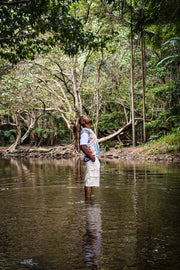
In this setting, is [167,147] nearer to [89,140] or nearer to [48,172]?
[48,172]

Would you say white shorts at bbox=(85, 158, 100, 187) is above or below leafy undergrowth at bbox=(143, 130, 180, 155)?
below

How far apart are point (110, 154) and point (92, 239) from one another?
20.4 m

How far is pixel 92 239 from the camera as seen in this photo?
340 centimetres

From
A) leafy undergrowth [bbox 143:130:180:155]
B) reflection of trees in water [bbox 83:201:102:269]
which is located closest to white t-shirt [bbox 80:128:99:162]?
reflection of trees in water [bbox 83:201:102:269]

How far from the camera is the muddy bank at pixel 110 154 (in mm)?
17228

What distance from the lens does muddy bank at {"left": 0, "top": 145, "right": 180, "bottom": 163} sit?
56.5 feet

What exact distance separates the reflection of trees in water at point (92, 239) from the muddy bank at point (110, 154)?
11549mm

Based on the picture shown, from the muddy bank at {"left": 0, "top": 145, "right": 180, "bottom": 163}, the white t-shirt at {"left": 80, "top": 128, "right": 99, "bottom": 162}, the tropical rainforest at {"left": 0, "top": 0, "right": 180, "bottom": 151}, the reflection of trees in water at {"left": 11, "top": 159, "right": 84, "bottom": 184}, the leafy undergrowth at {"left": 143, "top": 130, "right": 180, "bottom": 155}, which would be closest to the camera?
the white t-shirt at {"left": 80, "top": 128, "right": 99, "bottom": 162}

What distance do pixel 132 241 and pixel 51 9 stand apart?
273 inches

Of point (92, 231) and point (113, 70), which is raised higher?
point (113, 70)

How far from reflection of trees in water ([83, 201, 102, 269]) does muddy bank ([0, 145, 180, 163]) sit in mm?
11549

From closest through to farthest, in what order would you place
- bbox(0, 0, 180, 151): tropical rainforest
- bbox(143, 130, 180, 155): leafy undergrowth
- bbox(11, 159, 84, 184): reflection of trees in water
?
bbox(11, 159, 84, 184): reflection of trees in water → bbox(143, 130, 180, 155): leafy undergrowth → bbox(0, 0, 180, 151): tropical rainforest

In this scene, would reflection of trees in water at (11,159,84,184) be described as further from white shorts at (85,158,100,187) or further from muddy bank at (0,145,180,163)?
muddy bank at (0,145,180,163)

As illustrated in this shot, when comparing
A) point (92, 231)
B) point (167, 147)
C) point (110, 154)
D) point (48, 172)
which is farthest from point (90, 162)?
point (110, 154)
